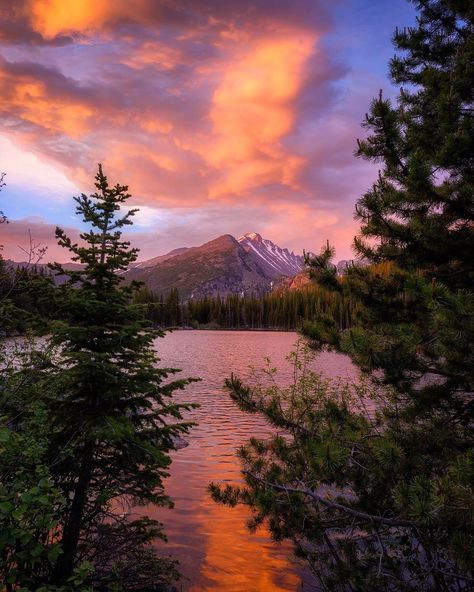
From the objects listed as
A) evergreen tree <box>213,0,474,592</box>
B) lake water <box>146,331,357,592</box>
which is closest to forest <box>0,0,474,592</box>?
evergreen tree <box>213,0,474,592</box>

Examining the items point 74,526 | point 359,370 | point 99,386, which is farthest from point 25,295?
point 359,370

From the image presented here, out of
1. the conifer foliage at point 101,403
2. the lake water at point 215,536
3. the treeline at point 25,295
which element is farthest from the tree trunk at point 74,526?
the lake water at point 215,536

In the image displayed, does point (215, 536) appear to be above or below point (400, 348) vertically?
below

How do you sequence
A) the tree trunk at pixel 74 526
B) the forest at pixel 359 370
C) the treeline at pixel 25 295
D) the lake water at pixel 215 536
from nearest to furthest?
the forest at pixel 359 370
the tree trunk at pixel 74 526
the treeline at pixel 25 295
the lake water at pixel 215 536

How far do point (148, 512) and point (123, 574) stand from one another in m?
5.56

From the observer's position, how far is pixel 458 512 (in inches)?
164

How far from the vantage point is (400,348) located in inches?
258

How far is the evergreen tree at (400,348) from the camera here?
626 cm

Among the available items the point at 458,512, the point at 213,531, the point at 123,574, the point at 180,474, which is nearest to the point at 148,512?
the point at 213,531

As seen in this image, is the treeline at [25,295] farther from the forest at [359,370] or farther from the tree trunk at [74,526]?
the tree trunk at [74,526]

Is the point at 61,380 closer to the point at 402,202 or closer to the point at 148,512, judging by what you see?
the point at 402,202

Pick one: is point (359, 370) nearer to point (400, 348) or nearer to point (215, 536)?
point (400, 348)

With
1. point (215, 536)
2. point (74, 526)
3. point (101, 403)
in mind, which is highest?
point (101, 403)

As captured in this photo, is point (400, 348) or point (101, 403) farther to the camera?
point (101, 403)
